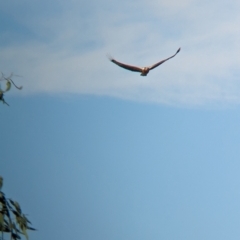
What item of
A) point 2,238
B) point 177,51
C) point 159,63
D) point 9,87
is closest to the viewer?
point 2,238

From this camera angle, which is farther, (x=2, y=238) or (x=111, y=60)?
(x=111, y=60)

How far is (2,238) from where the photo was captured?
7.72 ft

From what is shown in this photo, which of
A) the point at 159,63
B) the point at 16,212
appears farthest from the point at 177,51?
the point at 16,212

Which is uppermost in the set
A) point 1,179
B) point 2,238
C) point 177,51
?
point 177,51

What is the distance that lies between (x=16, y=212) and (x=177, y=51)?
221cm

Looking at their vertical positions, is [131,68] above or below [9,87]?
above

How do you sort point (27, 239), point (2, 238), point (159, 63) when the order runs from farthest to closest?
point (159, 63) → point (27, 239) → point (2, 238)

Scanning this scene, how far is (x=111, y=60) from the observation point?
4.04m

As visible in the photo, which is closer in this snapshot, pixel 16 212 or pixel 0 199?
pixel 0 199

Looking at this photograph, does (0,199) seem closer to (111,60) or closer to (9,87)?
(9,87)

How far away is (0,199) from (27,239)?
23 centimetres

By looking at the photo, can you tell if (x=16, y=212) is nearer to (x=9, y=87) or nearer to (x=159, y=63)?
(x=9, y=87)

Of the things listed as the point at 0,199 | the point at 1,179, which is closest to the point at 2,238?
the point at 0,199

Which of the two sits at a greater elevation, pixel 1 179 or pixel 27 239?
pixel 1 179
